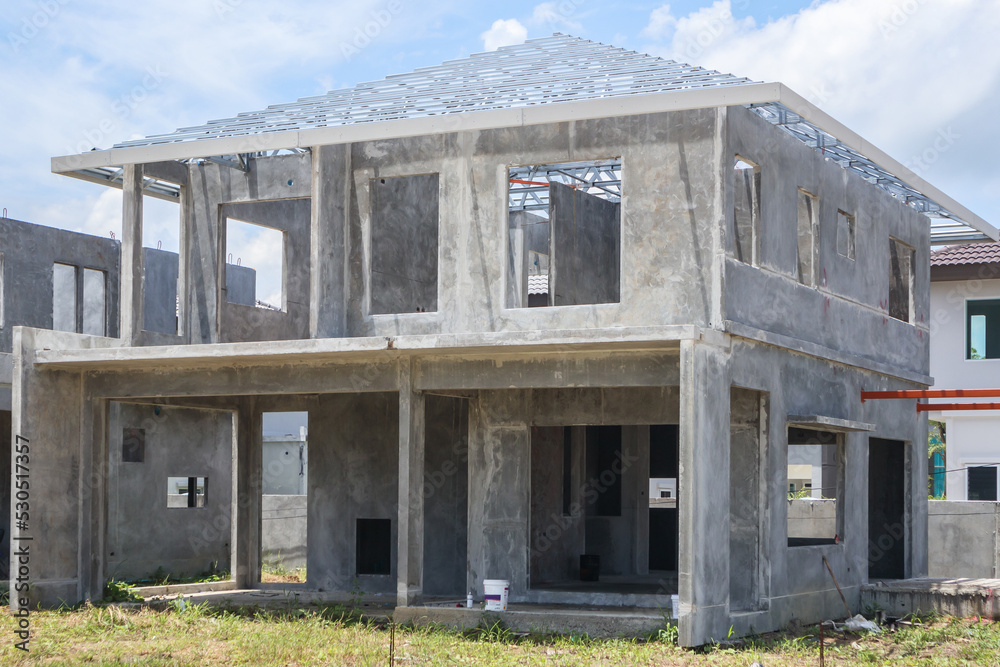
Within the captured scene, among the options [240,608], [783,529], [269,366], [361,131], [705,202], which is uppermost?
[361,131]

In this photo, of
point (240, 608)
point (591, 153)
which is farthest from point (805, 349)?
point (240, 608)

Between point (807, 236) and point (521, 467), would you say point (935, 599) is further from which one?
point (521, 467)

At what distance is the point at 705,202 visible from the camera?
14.7 metres

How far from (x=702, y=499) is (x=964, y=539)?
1152 centimetres

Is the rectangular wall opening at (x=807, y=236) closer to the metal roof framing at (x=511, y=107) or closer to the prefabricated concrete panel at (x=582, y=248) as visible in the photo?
the metal roof framing at (x=511, y=107)

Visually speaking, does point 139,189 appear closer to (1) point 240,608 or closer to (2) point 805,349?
(1) point 240,608

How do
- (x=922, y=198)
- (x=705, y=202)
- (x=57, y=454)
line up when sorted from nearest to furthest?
(x=705, y=202) < (x=57, y=454) < (x=922, y=198)

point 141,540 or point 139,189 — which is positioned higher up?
point 139,189

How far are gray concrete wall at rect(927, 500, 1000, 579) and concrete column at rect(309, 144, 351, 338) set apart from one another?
12497mm

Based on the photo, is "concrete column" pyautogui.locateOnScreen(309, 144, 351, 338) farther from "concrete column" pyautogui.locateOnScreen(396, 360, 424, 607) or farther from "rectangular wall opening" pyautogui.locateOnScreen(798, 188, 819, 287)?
"rectangular wall opening" pyautogui.locateOnScreen(798, 188, 819, 287)

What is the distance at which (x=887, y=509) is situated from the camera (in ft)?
66.9

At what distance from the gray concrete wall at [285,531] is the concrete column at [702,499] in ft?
45.5

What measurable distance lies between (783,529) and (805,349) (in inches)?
91.7

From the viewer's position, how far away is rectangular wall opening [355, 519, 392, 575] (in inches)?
766
